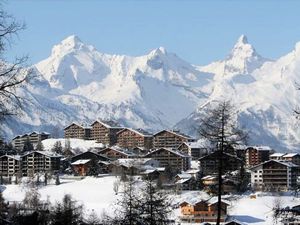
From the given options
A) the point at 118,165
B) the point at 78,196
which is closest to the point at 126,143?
the point at 118,165

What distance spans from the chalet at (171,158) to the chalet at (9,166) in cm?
Answer: 2253

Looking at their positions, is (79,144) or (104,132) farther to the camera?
(104,132)

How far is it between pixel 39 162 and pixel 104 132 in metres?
56.2

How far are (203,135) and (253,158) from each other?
4732 inches

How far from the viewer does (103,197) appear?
93.3m

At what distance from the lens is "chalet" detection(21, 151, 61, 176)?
389 feet

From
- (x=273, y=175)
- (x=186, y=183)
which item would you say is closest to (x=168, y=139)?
(x=273, y=175)

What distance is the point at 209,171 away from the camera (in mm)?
20328

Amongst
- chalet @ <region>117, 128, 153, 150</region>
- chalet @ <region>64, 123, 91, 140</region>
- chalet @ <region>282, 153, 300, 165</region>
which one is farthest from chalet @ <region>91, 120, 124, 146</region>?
chalet @ <region>282, 153, 300, 165</region>

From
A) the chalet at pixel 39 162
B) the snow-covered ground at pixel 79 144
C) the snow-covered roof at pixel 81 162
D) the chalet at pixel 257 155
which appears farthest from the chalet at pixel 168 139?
the snow-covered roof at pixel 81 162

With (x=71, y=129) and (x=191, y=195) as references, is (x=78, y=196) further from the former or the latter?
(x=71, y=129)

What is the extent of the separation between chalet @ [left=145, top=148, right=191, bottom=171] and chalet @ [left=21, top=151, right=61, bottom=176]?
57.6ft

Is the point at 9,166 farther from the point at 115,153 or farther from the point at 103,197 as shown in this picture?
the point at 103,197

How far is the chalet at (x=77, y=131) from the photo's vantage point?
179m
